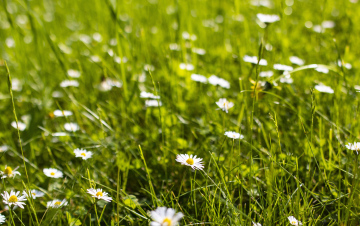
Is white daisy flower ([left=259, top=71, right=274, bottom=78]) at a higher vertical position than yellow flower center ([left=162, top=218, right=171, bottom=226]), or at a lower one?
lower

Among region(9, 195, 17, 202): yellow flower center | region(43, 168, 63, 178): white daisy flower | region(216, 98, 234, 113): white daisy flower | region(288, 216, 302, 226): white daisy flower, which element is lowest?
region(43, 168, 63, 178): white daisy flower

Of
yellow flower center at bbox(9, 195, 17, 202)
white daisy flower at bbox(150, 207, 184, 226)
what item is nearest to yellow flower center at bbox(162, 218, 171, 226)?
white daisy flower at bbox(150, 207, 184, 226)

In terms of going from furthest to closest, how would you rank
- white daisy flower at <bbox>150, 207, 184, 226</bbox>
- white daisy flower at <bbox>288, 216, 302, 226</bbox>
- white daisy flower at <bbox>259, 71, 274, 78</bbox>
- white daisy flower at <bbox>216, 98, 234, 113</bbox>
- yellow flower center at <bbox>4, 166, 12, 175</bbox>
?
white daisy flower at <bbox>259, 71, 274, 78</bbox>
white daisy flower at <bbox>216, 98, 234, 113</bbox>
yellow flower center at <bbox>4, 166, 12, 175</bbox>
white daisy flower at <bbox>288, 216, 302, 226</bbox>
white daisy flower at <bbox>150, 207, 184, 226</bbox>

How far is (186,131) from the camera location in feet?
5.01

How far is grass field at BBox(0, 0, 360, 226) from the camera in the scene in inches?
40.1

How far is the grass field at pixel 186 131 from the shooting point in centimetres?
102

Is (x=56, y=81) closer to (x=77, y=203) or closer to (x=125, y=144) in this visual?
(x=125, y=144)

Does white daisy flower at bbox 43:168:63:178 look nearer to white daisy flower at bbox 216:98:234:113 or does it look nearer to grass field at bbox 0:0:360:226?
grass field at bbox 0:0:360:226

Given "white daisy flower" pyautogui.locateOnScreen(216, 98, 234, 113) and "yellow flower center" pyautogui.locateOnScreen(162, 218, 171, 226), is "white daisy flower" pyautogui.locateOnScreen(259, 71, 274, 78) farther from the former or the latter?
"yellow flower center" pyautogui.locateOnScreen(162, 218, 171, 226)

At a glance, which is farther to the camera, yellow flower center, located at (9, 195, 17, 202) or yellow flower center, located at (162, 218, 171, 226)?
yellow flower center, located at (9, 195, 17, 202)

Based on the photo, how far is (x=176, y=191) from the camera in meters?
1.19

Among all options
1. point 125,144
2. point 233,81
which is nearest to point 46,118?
point 125,144

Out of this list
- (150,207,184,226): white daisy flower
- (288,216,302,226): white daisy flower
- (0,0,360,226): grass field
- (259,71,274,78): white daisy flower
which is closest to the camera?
(150,207,184,226): white daisy flower

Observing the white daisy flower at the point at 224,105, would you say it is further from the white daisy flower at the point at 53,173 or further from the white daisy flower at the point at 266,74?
the white daisy flower at the point at 53,173
